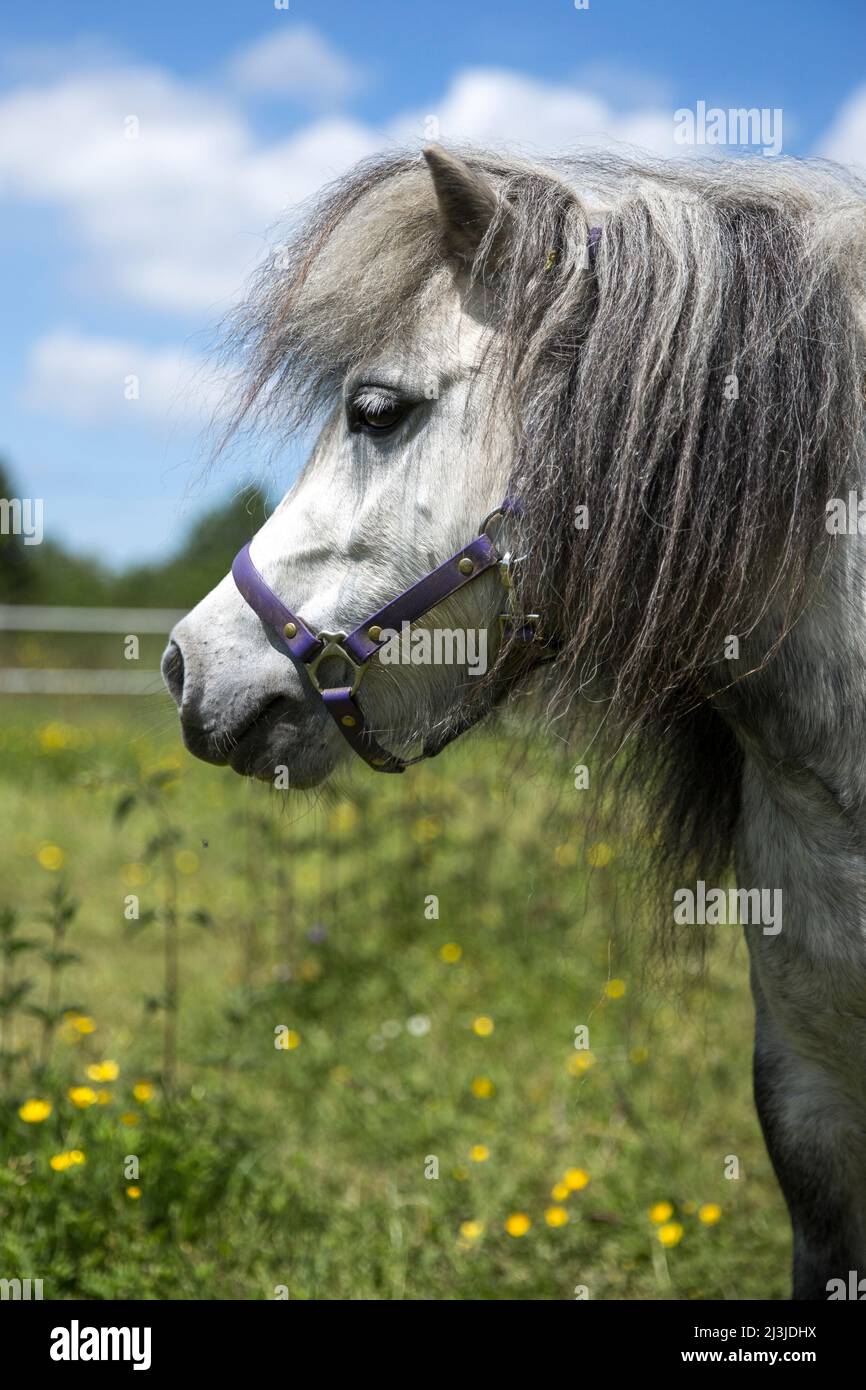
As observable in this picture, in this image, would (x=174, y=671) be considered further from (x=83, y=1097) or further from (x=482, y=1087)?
(x=482, y=1087)

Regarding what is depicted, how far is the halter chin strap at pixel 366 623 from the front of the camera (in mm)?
1958

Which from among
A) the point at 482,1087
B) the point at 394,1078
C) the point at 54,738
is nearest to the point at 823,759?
the point at 482,1087

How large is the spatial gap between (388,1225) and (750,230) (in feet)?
8.96

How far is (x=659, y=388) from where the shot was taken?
188 centimetres

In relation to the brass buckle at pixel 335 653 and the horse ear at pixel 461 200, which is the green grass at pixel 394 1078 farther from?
the horse ear at pixel 461 200

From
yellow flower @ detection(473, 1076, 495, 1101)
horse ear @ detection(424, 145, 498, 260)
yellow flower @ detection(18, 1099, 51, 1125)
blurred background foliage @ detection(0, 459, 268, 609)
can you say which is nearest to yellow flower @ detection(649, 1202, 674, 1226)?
yellow flower @ detection(473, 1076, 495, 1101)

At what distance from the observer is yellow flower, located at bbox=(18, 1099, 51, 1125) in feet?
9.84

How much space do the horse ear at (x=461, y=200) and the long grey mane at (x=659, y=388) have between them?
4 centimetres

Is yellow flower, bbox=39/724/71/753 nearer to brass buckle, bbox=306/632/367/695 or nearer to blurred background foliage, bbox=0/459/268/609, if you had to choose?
brass buckle, bbox=306/632/367/695

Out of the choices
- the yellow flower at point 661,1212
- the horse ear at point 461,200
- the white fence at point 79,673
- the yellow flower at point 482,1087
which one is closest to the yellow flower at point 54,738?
the white fence at point 79,673

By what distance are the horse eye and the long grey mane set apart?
81mm

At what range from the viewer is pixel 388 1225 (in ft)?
10.8

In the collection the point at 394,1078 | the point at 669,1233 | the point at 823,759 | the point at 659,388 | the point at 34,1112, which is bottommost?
the point at 669,1233

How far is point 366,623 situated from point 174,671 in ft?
1.30
